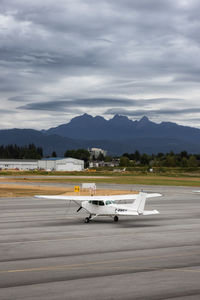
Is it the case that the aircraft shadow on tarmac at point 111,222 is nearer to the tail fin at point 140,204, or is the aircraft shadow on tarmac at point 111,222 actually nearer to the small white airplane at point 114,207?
the small white airplane at point 114,207

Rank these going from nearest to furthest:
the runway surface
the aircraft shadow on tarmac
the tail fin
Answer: the runway surface
the tail fin
the aircraft shadow on tarmac

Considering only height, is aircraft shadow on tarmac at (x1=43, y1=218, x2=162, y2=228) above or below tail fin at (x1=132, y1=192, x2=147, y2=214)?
below

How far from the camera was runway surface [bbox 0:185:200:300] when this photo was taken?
16.2 meters

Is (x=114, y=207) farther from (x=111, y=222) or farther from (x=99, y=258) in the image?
(x=99, y=258)

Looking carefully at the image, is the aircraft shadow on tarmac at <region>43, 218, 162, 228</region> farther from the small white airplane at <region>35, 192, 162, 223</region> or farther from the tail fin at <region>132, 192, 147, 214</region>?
the tail fin at <region>132, 192, 147, 214</region>

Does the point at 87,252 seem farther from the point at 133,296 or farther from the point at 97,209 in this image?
the point at 97,209

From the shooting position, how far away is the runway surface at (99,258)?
1622 centimetres

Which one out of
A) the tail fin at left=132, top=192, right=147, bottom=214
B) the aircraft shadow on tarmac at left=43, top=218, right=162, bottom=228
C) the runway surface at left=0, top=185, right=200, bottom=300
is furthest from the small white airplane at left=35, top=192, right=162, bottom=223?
the runway surface at left=0, top=185, right=200, bottom=300

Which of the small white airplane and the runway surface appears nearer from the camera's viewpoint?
the runway surface

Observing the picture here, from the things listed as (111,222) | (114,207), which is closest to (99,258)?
(114,207)

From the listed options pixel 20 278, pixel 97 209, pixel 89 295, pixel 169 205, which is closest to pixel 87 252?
pixel 20 278

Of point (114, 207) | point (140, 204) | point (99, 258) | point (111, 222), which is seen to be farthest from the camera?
point (111, 222)

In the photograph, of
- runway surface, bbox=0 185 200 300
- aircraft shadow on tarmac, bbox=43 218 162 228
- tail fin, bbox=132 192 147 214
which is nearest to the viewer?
runway surface, bbox=0 185 200 300

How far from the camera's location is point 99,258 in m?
21.8
